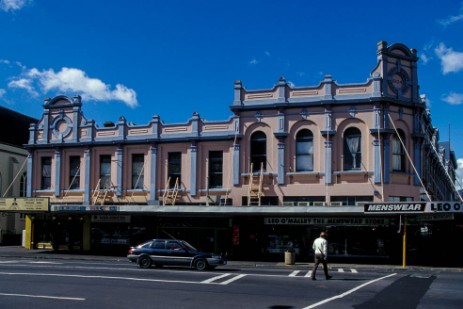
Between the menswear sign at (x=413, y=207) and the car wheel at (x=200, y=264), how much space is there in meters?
8.12

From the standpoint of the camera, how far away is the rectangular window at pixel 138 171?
34062 millimetres

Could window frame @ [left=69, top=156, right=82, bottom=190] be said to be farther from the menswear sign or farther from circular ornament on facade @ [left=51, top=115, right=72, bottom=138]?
the menswear sign

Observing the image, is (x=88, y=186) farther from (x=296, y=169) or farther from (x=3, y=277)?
(x=3, y=277)

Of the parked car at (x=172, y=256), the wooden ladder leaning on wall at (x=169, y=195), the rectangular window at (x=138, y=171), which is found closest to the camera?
the parked car at (x=172, y=256)

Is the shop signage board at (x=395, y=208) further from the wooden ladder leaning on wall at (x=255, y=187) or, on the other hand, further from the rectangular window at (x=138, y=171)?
the rectangular window at (x=138, y=171)

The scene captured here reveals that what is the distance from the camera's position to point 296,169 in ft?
100

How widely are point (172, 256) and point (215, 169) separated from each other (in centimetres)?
1024

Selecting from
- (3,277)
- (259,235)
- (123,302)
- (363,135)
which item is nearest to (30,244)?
(259,235)

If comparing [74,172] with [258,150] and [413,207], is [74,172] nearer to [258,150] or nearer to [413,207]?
[258,150]

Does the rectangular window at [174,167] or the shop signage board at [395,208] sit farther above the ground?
the rectangular window at [174,167]

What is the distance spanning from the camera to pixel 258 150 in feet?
103

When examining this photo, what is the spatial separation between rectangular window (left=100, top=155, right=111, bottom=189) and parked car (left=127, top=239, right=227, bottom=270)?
12.2 metres

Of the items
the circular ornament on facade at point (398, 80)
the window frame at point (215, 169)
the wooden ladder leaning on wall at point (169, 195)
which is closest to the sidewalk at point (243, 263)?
the wooden ladder leaning on wall at point (169, 195)

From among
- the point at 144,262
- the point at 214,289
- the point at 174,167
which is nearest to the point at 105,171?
the point at 174,167
